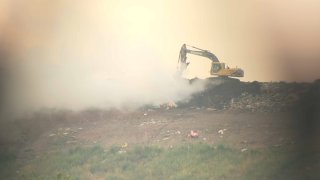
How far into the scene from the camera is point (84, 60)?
569cm

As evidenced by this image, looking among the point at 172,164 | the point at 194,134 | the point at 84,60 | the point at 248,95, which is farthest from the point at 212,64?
the point at 84,60

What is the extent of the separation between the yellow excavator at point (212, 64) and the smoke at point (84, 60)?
0.22ft

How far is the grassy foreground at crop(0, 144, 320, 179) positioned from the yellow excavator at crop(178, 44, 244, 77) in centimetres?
59

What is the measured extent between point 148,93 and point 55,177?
980mm

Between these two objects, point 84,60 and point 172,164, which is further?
point 84,60

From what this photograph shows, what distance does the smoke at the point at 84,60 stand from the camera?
566 cm

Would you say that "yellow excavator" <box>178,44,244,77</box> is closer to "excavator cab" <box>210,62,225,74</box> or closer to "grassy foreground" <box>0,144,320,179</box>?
"excavator cab" <box>210,62,225,74</box>

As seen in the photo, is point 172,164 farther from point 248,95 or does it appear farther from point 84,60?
Answer: point 84,60

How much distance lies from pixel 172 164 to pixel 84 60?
3.54ft

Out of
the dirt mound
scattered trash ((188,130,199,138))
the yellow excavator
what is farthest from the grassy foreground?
the yellow excavator

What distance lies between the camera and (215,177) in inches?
215

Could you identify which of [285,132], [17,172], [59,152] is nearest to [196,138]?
[285,132]

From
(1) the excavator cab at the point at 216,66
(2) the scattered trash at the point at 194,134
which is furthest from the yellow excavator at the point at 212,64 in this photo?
(2) the scattered trash at the point at 194,134

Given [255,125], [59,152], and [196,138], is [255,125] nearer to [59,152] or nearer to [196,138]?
[196,138]
